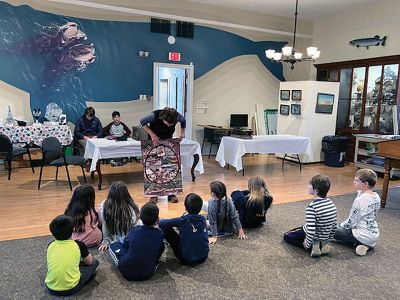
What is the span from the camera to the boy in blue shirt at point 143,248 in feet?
8.02

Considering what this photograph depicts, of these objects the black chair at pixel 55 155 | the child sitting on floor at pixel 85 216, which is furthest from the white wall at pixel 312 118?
the child sitting on floor at pixel 85 216

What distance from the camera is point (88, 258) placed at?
2.50m

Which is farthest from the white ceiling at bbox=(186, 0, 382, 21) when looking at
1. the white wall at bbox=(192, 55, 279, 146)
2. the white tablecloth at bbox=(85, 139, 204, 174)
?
the white tablecloth at bbox=(85, 139, 204, 174)

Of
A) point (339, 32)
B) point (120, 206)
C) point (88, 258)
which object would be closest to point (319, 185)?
point (120, 206)

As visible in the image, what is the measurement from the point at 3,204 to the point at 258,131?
239 inches

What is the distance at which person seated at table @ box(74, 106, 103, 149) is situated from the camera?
638 cm

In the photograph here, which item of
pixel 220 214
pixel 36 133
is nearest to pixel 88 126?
pixel 36 133

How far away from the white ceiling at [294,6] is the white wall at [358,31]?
0.19 metres

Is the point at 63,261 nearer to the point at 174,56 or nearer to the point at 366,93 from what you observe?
the point at 174,56

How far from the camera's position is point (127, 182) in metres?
5.44

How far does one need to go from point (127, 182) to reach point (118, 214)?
99.3 inches

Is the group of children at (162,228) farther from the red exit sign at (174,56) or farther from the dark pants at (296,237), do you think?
the red exit sign at (174,56)

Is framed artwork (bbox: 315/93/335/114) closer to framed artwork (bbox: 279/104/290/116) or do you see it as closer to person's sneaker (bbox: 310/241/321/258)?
framed artwork (bbox: 279/104/290/116)

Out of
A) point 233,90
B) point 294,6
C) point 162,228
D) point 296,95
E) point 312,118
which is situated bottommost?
point 162,228
